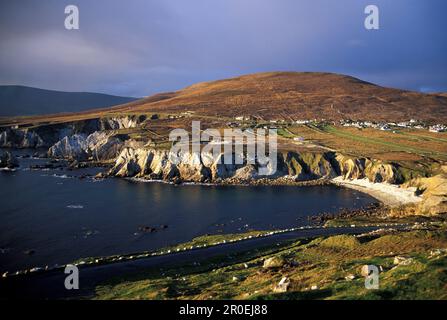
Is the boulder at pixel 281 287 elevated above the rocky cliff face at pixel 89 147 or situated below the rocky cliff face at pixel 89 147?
below

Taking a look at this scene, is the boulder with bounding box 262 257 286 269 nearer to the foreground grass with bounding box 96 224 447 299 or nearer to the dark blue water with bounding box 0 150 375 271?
the foreground grass with bounding box 96 224 447 299

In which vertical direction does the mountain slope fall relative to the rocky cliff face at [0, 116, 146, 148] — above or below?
above

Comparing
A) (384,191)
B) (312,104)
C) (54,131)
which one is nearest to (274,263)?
(384,191)

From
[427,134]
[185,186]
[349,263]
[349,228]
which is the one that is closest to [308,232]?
[349,228]

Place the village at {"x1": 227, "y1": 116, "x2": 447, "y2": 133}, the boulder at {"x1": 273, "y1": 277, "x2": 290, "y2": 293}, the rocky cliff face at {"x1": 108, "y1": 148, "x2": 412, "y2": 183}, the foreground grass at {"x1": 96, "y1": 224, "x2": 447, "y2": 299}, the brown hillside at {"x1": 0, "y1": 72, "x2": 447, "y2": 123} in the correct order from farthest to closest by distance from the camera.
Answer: the brown hillside at {"x1": 0, "y1": 72, "x2": 447, "y2": 123}
the village at {"x1": 227, "y1": 116, "x2": 447, "y2": 133}
the rocky cliff face at {"x1": 108, "y1": 148, "x2": 412, "y2": 183}
the boulder at {"x1": 273, "y1": 277, "x2": 290, "y2": 293}
the foreground grass at {"x1": 96, "y1": 224, "x2": 447, "y2": 299}

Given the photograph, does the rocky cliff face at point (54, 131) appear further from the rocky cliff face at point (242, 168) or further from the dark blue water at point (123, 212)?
the dark blue water at point (123, 212)

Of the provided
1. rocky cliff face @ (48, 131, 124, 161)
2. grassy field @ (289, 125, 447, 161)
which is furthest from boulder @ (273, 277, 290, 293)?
rocky cliff face @ (48, 131, 124, 161)

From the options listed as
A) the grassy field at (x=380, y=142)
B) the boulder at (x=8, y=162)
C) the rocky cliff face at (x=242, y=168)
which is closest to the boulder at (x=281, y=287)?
the rocky cliff face at (x=242, y=168)
